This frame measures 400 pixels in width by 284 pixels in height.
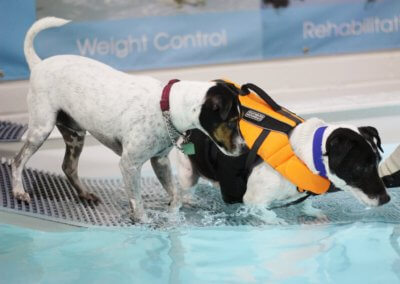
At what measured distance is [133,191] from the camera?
3.03 m

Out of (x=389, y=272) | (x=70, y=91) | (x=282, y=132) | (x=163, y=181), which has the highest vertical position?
(x=70, y=91)

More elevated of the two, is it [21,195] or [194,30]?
[194,30]

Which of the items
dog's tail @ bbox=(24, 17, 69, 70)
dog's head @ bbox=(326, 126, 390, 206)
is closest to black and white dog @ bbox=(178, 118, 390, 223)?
dog's head @ bbox=(326, 126, 390, 206)

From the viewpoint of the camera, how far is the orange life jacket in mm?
2795

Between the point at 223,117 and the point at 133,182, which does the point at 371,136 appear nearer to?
the point at 223,117

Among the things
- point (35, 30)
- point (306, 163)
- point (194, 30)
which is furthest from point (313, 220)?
point (194, 30)

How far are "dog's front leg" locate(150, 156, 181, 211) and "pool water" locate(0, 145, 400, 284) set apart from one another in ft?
0.20

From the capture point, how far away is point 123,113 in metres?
2.93

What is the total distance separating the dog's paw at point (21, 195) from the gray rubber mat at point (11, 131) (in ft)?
3.27

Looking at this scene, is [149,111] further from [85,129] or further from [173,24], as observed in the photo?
[173,24]

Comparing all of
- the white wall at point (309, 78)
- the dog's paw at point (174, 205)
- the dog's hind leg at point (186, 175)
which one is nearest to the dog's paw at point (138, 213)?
the dog's paw at point (174, 205)

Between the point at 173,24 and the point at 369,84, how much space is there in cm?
183

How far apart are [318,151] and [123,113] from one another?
2.96 feet

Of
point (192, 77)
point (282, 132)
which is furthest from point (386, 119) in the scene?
point (282, 132)
